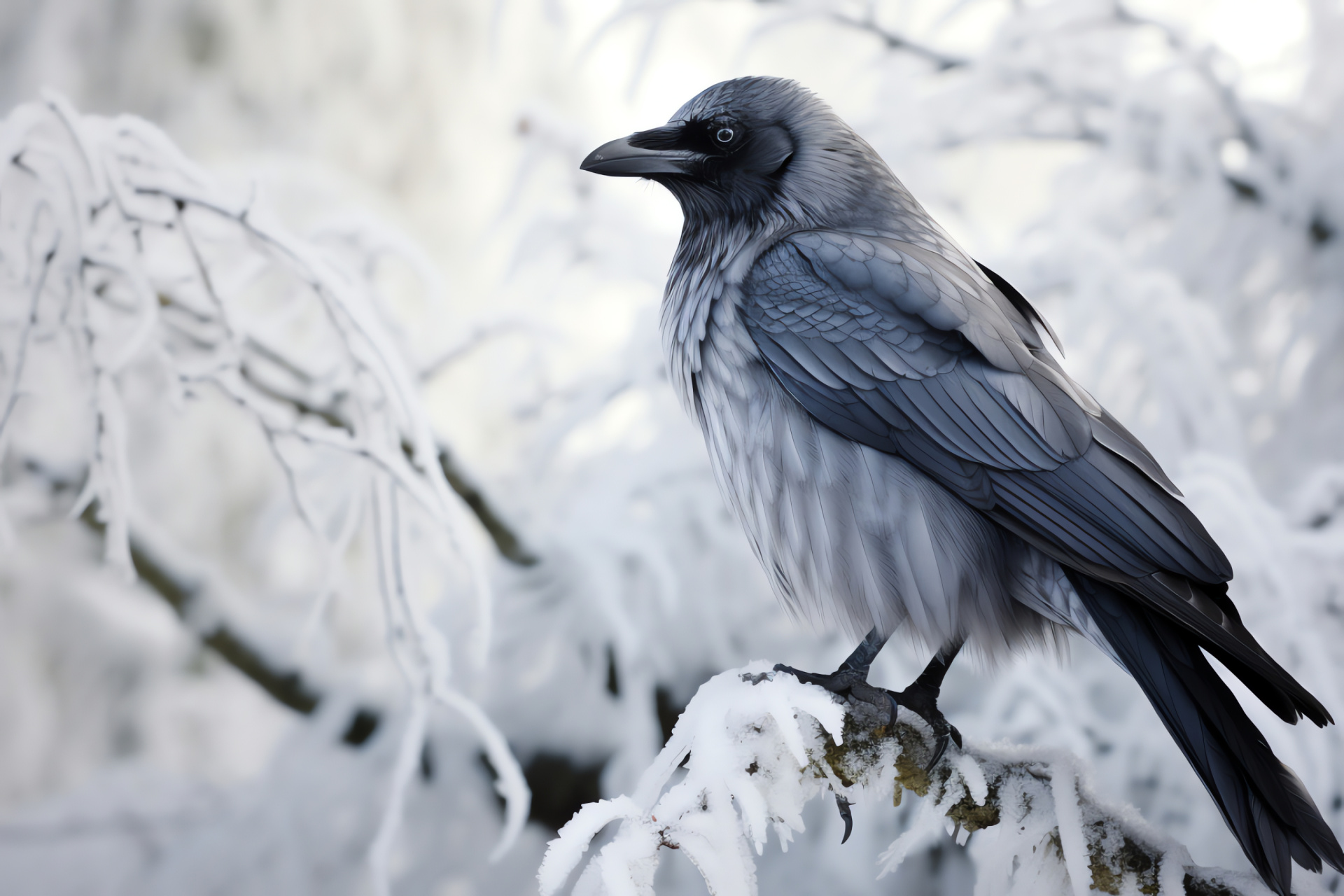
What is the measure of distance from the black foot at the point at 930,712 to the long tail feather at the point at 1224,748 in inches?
8.8

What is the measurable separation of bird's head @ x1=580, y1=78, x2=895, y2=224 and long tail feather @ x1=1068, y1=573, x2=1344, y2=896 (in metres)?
→ 0.66

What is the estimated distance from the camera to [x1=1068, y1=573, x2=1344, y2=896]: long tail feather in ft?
2.75

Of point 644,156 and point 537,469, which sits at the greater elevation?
point 644,156

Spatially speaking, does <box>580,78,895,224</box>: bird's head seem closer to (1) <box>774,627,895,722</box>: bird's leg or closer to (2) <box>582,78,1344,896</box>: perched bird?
(2) <box>582,78,1344,896</box>: perched bird

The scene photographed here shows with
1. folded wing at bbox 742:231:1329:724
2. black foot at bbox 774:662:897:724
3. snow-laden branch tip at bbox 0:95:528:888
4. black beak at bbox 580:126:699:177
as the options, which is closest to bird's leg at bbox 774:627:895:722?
black foot at bbox 774:662:897:724

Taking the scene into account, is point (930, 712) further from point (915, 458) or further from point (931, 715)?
point (915, 458)

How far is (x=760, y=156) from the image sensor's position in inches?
50.3

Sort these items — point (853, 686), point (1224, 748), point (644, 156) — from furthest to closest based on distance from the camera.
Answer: point (644, 156) → point (853, 686) → point (1224, 748)

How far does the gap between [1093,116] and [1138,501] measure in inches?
75.0

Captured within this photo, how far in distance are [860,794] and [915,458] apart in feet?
1.37

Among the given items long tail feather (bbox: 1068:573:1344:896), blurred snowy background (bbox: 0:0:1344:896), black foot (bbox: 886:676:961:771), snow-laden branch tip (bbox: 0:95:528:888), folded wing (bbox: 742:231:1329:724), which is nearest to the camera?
long tail feather (bbox: 1068:573:1344:896)

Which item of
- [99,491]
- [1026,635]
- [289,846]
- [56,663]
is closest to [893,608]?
[1026,635]

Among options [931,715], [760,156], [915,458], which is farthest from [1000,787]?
[760,156]

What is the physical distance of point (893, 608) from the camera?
1090 mm
